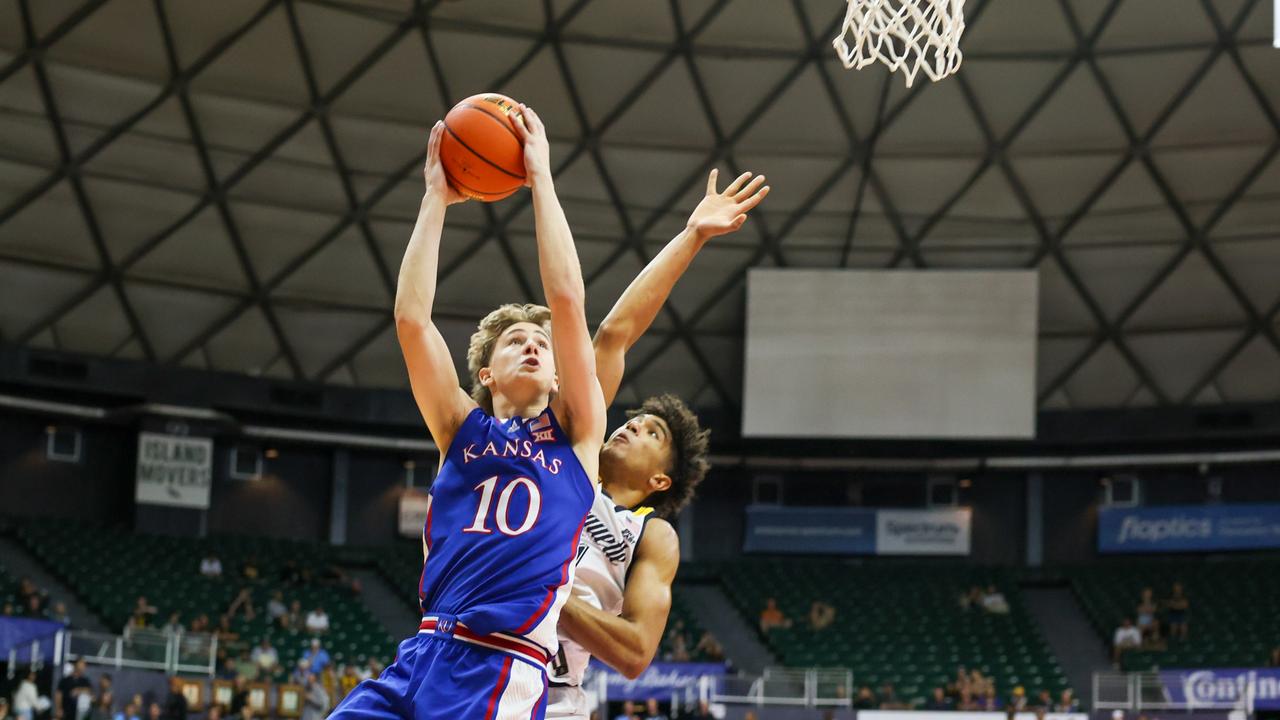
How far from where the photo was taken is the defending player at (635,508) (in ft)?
17.4

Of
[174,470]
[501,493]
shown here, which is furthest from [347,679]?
[501,493]

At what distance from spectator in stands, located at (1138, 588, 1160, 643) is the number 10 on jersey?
2837 cm

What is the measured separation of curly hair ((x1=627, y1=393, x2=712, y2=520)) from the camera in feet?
19.4

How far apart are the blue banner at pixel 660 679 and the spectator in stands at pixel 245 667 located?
574cm

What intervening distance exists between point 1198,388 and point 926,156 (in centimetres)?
845

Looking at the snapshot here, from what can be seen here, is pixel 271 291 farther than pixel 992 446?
No

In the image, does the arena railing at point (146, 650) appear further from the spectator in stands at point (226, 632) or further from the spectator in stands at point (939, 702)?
the spectator in stands at point (939, 702)

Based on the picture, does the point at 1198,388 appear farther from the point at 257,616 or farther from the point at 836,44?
the point at 836,44

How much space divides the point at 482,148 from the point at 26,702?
18362 millimetres

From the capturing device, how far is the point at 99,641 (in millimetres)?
23047

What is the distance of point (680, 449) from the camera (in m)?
5.92

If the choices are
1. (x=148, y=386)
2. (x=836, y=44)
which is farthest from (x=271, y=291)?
(x=836, y=44)

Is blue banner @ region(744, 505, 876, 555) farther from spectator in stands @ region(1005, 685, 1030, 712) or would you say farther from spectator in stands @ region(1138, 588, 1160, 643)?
spectator in stands @ region(1005, 685, 1030, 712)

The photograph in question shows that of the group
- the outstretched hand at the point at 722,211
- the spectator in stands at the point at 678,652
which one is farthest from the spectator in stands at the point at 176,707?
the outstretched hand at the point at 722,211
